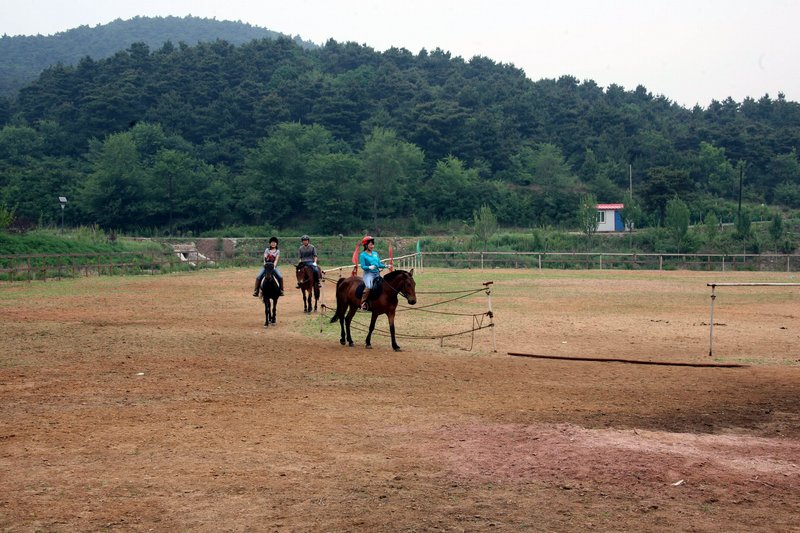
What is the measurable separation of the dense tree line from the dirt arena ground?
209 ft

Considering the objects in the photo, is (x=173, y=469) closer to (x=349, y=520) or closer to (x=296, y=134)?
(x=349, y=520)

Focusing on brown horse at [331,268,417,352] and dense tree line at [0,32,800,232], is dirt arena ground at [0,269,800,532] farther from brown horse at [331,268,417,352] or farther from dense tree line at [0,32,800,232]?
dense tree line at [0,32,800,232]

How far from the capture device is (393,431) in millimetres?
9242

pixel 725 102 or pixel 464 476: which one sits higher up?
pixel 725 102

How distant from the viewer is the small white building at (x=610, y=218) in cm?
8306

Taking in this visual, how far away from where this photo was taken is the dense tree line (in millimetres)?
81125

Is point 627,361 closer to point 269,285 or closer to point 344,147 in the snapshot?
point 269,285

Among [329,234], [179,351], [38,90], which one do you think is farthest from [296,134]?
[179,351]

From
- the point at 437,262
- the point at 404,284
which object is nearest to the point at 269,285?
the point at 404,284

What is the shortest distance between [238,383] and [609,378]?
6.06 m

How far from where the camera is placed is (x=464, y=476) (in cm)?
749

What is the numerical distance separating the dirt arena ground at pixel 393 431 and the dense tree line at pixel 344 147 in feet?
209

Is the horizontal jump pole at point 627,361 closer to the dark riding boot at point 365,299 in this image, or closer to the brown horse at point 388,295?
the brown horse at point 388,295

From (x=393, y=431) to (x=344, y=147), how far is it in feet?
303
